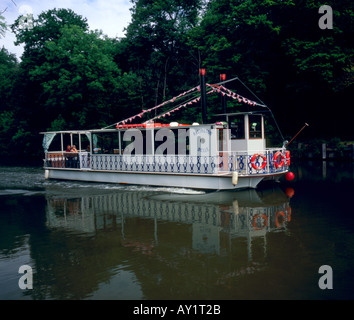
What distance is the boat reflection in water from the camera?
7148mm

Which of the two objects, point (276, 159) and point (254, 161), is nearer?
point (254, 161)

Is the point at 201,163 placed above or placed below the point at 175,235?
above

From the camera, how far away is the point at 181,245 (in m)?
9.23

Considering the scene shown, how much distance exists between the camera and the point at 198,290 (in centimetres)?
662

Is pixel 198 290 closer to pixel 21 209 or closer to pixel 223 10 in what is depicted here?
pixel 21 209

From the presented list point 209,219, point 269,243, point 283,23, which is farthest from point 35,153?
point 269,243

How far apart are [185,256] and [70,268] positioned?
2412 mm

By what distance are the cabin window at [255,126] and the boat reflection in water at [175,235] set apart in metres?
3.14

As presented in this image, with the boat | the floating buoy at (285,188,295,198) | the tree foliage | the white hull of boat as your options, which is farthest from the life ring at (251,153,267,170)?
the tree foliage

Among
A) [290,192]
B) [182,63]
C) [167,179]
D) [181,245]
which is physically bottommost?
[181,245]

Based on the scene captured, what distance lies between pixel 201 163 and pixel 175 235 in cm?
769

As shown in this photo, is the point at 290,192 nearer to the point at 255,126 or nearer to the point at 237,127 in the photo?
the point at 255,126

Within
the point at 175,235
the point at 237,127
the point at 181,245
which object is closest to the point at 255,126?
the point at 237,127

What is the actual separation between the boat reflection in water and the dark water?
0.03 metres
